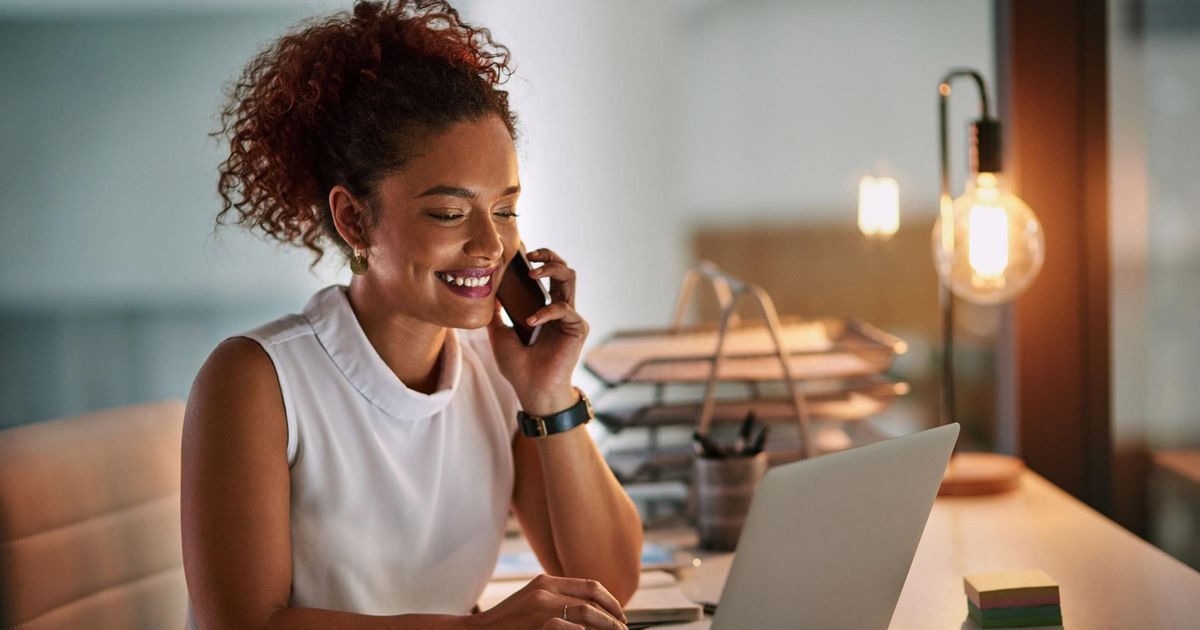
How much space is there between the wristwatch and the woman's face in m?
0.17

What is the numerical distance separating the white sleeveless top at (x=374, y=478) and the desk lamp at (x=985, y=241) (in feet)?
2.86

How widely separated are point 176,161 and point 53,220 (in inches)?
18.2

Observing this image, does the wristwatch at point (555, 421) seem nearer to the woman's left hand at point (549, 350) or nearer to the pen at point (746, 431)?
the woman's left hand at point (549, 350)

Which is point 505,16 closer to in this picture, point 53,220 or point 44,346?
point 53,220

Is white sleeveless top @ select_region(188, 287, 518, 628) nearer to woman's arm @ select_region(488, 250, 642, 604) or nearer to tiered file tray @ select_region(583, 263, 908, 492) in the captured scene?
woman's arm @ select_region(488, 250, 642, 604)

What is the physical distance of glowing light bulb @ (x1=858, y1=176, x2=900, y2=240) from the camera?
7.65 ft

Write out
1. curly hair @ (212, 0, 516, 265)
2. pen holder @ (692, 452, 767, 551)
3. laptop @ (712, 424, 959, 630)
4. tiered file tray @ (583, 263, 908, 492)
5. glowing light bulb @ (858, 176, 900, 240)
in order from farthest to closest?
glowing light bulb @ (858, 176, 900, 240) < tiered file tray @ (583, 263, 908, 492) < pen holder @ (692, 452, 767, 551) < curly hair @ (212, 0, 516, 265) < laptop @ (712, 424, 959, 630)

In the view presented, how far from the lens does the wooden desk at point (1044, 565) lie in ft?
4.27

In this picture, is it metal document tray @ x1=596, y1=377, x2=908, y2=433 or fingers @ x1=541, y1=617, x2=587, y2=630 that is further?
metal document tray @ x1=596, y1=377, x2=908, y2=433

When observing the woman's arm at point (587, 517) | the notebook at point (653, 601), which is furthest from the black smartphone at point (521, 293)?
the notebook at point (653, 601)

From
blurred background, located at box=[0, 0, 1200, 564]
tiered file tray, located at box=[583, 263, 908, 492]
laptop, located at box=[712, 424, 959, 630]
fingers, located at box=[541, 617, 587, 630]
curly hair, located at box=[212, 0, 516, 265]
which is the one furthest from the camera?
blurred background, located at box=[0, 0, 1200, 564]

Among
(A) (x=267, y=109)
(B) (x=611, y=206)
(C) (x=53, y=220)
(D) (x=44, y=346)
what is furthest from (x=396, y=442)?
(D) (x=44, y=346)

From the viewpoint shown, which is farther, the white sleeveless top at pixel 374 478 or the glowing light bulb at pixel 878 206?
the glowing light bulb at pixel 878 206

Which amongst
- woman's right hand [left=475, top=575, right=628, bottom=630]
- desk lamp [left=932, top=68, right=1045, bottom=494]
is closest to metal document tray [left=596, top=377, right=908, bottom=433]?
desk lamp [left=932, top=68, right=1045, bottom=494]
